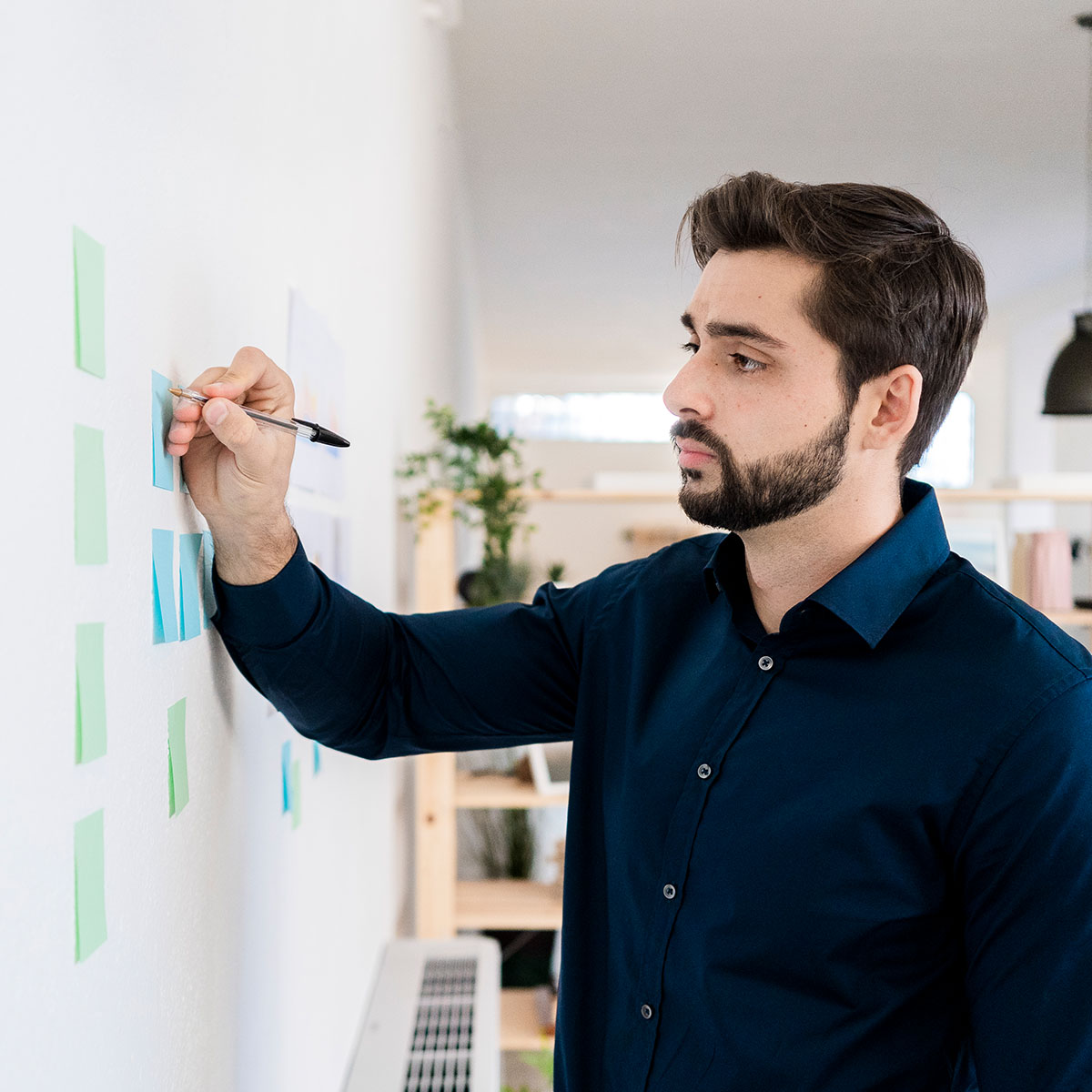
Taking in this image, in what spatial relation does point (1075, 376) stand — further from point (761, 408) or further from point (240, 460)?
point (240, 460)

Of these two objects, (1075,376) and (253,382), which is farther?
(1075,376)

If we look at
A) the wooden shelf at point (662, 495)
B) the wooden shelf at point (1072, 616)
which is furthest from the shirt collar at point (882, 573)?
the wooden shelf at point (1072, 616)

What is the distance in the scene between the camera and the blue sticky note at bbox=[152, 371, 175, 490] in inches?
26.8

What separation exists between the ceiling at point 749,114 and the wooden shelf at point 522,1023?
6.54ft

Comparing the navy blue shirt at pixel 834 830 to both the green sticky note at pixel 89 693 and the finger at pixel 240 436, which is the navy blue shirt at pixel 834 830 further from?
the green sticky note at pixel 89 693

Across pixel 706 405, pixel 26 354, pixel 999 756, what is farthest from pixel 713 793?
pixel 26 354

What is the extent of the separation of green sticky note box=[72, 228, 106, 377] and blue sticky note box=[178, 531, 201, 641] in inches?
8.2

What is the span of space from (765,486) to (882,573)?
0.44 feet

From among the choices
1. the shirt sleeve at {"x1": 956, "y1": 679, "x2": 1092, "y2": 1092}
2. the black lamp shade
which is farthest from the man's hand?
the black lamp shade

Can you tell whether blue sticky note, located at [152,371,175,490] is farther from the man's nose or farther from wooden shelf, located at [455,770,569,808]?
wooden shelf, located at [455,770,569,808]

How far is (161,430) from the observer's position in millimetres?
696

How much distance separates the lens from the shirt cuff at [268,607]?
868mm

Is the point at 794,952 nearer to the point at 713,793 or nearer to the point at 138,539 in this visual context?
the point at 713,793

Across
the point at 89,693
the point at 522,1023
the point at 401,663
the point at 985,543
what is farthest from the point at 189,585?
the point at 985,543
